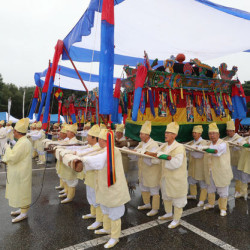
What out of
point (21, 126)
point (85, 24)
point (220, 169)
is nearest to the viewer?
point (21, 126)

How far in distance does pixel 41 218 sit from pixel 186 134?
352 centimetres

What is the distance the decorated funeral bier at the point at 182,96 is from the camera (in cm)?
450

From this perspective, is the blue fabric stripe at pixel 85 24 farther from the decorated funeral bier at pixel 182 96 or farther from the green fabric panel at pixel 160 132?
the green fabric panel at pixel 160 132

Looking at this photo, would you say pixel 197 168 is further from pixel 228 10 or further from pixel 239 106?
pixel 228 10

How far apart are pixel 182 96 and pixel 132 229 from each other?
2.91 meters

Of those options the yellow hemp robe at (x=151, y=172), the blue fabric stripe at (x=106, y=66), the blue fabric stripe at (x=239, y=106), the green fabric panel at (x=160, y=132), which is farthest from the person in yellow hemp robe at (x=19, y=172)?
the blue fabric stripe at (x=239, y=106)

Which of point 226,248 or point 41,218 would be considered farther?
point 41,218

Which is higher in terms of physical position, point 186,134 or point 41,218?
point 186,134

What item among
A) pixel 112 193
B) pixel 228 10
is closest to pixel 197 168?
pixel 112 193

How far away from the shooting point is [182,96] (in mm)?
4688

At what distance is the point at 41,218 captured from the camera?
12.8 feet

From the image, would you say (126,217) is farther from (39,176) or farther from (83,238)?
(39,176)

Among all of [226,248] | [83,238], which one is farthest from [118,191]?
[226,248]

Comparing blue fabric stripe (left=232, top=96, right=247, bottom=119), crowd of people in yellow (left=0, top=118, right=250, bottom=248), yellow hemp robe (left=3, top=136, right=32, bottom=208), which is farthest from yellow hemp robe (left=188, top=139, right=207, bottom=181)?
yellow hemp robe (left=3, top=136, right=32, bottom=208)
